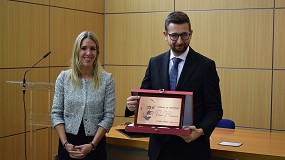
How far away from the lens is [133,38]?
6043mm

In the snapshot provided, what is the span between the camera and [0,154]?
14.5ft

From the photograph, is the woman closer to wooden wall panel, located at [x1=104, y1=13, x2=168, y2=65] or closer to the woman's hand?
the woman's hand

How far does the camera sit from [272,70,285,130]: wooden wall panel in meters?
5.10

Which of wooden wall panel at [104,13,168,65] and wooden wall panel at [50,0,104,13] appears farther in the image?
wooden wall panel at [104,13,168,65]

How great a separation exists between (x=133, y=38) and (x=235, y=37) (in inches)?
59.6

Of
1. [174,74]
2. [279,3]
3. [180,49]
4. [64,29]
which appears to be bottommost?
[174,74]

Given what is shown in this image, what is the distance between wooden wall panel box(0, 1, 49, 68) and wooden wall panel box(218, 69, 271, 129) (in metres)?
2.34

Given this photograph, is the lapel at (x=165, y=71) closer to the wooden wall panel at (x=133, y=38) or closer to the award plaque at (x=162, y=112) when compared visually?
the award plaque at (x=162, y=112)

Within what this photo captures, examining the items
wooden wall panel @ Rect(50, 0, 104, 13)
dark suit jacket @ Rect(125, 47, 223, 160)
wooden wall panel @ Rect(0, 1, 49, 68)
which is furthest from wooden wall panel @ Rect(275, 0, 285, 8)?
dark suit jacket @ Rect(125, 47, 223, 160)

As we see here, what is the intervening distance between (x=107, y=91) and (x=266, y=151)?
127cm

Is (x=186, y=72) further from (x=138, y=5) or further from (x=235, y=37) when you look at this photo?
(x=138, y=5)

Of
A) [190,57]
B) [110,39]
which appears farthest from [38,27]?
[190,57]

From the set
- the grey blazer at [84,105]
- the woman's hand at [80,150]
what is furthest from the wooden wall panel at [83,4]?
the woman's hand at [80,150]

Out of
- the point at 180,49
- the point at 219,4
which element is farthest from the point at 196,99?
the point at 219,4
